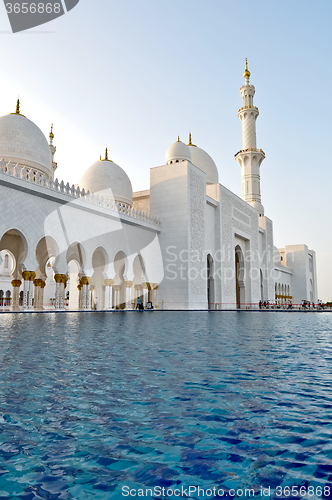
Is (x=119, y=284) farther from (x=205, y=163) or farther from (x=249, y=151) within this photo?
(x=249, y=151)

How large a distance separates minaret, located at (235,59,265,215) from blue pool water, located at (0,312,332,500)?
23184mm

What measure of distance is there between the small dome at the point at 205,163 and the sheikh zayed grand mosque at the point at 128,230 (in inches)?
3.2

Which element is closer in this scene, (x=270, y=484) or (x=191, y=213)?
(x=270, y=484)

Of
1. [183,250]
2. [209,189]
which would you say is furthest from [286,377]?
[209,189]

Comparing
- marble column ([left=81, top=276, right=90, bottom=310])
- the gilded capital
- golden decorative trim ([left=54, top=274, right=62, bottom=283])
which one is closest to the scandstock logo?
the gilded capital

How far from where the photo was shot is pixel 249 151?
977 inches

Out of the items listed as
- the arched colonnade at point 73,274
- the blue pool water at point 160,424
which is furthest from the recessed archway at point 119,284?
the blue pool water at point 160,424

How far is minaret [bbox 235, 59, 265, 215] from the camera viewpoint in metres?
25.0

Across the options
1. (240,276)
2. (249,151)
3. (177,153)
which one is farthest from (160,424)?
(249,151)

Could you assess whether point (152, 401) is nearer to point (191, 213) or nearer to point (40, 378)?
point (40, 378)

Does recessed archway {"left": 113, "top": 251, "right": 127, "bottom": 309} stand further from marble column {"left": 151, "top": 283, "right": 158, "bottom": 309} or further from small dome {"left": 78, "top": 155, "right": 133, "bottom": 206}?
small dome {"left": 78, "top": 155, "right": 133, "bottom": 206}

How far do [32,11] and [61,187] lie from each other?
4.78 m

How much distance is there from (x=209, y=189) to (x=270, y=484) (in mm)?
19568

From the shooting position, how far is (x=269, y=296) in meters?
27.1
